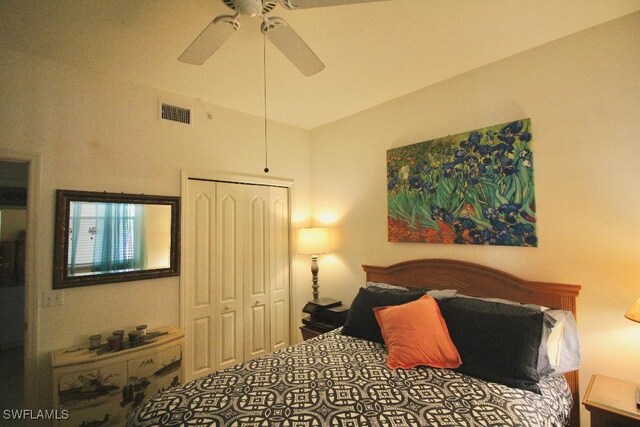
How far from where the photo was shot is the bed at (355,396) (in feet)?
4.17

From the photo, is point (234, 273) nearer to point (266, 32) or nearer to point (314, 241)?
point (314, 241)

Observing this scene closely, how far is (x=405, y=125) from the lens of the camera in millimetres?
2791

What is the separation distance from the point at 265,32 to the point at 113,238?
1.97 m

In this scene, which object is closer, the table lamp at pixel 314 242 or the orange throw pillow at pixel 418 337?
the orange throw pillow at pixel 418 337

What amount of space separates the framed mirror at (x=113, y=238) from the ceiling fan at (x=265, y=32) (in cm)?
138

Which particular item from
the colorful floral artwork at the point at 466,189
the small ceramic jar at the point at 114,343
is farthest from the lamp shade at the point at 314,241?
the small ceramic jar at the point at 114,343

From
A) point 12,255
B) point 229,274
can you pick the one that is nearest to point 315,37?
point 229,274

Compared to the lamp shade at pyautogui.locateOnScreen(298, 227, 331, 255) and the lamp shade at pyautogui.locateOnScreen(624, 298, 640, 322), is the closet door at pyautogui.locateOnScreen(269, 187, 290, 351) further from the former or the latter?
the lamp shade at pyautogui.locateOnScreen(624, 298, 640, 322)

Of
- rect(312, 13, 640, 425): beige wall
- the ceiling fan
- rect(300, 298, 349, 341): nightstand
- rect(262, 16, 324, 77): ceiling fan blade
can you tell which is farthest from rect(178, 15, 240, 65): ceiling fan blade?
rect(300, 298, 349, 341): nightstand

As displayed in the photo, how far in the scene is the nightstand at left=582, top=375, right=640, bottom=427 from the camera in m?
1.40

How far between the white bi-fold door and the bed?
1204 millimetres

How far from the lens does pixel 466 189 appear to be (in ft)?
7.63

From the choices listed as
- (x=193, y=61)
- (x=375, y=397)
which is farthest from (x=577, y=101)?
(x=193, y=61)

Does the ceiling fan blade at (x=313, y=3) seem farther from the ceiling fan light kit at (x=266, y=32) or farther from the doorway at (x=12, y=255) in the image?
the doorway at (x=12, y=255)
